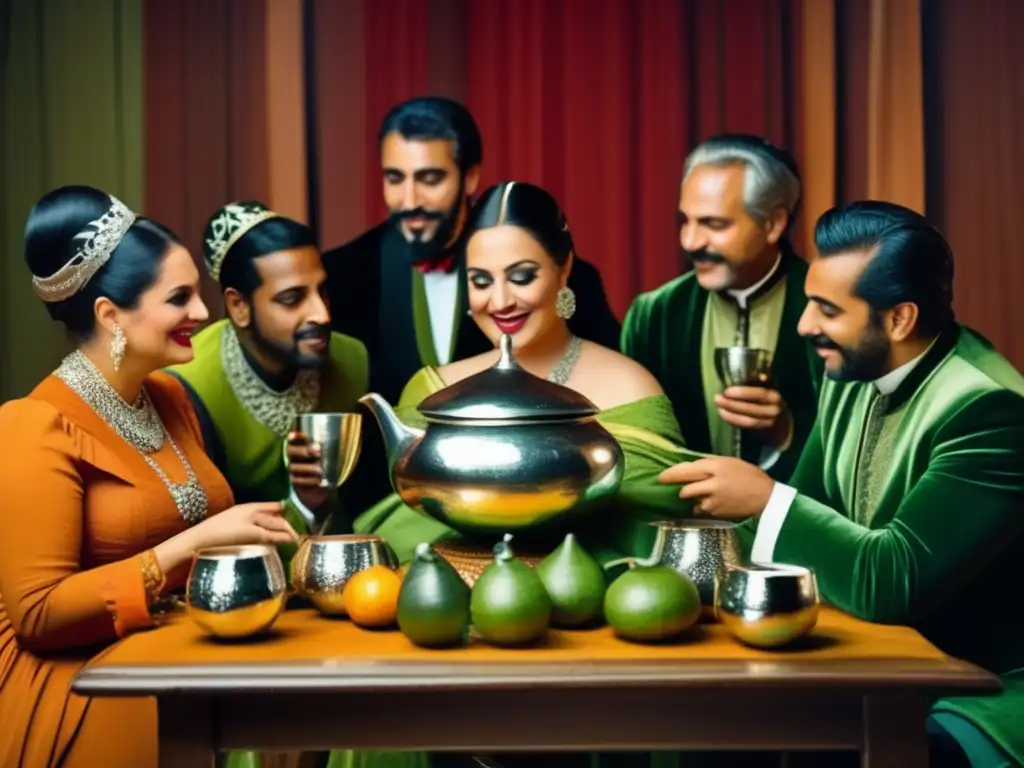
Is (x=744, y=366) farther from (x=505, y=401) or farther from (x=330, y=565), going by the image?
(x=330, y=565)

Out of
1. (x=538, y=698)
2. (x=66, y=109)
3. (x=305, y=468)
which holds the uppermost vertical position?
(x=66, y=109)

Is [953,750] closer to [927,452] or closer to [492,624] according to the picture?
[927,452]

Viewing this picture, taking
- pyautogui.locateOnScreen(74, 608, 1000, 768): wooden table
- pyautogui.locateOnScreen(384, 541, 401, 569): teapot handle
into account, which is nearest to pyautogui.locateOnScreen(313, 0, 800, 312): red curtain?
pyautogui.locateOnScreen(384, 541, 401, 569): teapot handle

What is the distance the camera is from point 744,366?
78.6 inches

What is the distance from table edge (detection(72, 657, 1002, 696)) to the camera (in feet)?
4.18

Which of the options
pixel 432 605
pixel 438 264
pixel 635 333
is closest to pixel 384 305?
pixel 438 264

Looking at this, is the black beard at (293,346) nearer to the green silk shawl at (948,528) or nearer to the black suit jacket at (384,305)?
the black suit jacket at (384,305)

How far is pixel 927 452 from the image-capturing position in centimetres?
181

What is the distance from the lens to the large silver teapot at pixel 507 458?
1.54m

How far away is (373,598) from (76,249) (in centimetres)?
73

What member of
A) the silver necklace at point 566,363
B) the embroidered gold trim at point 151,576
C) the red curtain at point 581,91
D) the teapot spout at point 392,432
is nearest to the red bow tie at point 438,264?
the red curtain at point 581,91

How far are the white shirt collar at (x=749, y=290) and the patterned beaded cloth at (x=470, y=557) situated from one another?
0.67 m

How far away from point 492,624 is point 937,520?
2.52ft

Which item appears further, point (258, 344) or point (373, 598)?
point (258, 344)
